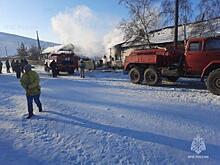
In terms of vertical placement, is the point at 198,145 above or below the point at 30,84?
below

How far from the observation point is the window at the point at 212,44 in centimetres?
1284

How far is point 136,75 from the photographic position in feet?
55.3

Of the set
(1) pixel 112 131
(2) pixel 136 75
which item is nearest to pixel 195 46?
(2) pixel 136 75

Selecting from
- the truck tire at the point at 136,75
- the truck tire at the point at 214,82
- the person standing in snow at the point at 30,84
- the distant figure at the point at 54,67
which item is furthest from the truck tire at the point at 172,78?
the distant figure at the point at 54,67

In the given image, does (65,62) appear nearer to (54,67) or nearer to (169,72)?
(54,67)

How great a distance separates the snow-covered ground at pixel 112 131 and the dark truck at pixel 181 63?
6.13 feet

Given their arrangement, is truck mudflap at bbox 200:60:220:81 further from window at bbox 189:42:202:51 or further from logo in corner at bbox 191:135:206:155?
logo in corner at bbox 191:135:206:155

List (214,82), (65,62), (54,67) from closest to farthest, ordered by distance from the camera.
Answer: (214,82)
(54,67)
(65,62)

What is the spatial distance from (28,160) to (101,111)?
12.3 ft

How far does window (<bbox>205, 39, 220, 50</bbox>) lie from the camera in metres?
12.8

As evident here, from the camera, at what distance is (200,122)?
7961mm

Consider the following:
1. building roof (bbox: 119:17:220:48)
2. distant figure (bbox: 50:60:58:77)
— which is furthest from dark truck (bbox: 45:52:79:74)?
building roof (bbox: 119:17:220:48)

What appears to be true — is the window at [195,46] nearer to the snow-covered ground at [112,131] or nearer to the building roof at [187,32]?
the snow-covered ground at [112,131]

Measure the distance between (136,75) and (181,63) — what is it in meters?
2.92
